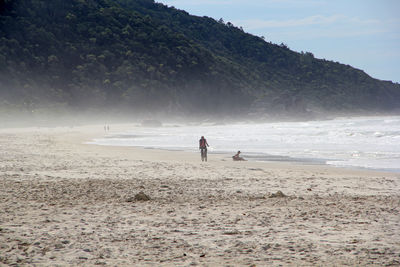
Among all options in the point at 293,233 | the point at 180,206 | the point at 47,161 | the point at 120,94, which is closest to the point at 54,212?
the point at 180,206

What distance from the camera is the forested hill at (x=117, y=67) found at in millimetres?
72500

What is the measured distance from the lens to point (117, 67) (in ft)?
278

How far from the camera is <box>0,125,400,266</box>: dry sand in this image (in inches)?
187

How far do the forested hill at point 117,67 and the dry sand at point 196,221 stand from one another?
195 ft

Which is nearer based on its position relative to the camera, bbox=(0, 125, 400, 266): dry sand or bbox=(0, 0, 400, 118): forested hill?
→ bbox=(0, 125, 400, 266): dry sand

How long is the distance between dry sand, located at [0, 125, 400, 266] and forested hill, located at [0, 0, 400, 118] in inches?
2345

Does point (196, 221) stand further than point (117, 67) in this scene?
Result: No

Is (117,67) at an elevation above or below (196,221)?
above

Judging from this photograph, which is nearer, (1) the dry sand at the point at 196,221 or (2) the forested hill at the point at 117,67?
(1) the dry sand at the point at 196,221

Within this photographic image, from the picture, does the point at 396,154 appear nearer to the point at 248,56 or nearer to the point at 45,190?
the point at 45,190

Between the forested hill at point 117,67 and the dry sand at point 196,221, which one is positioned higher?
the forested hill at point 117,67

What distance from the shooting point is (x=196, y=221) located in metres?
6.39

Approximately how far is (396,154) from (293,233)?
50.3 ft

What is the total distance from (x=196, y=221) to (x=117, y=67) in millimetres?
81268
